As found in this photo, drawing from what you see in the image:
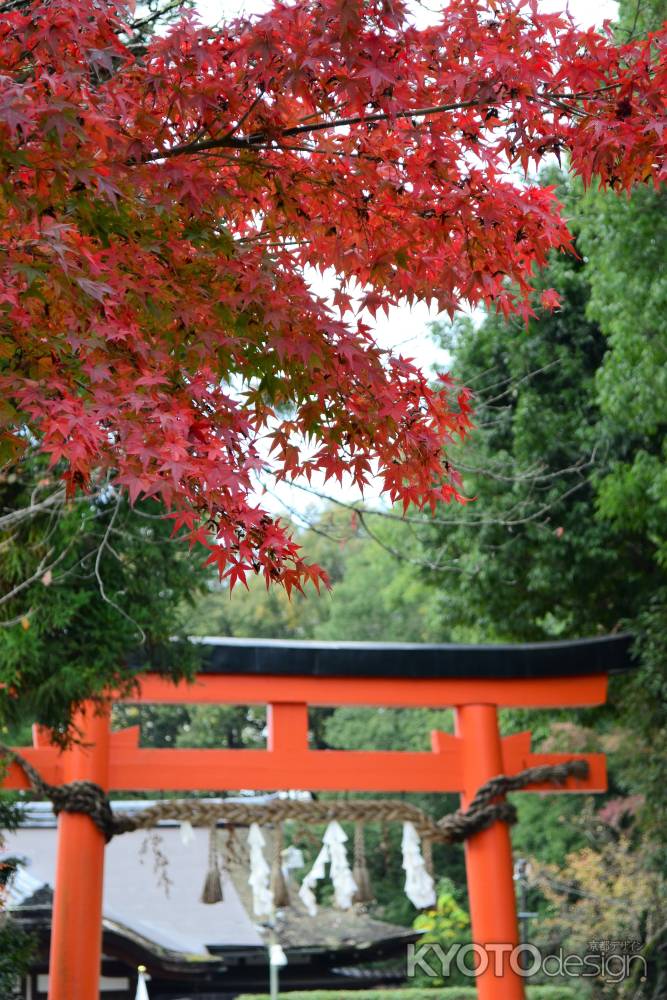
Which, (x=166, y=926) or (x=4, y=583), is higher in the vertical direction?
(x=4, y=583)

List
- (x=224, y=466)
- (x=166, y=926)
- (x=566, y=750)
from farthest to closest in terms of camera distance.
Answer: (x=566, y=750)
(x=166, y=926)
(x=224, y=466)

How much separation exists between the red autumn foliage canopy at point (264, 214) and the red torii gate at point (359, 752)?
4.32 meters

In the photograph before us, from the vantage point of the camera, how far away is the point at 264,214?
2.97 metres

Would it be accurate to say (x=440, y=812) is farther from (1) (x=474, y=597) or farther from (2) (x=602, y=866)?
(1) (x=474, y=597)

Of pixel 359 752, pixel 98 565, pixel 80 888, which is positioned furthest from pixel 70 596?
pixel 359 752

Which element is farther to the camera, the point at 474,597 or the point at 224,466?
the point at 474,597

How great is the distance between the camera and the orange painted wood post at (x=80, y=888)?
6371mm

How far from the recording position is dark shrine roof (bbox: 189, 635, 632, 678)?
24.3ft

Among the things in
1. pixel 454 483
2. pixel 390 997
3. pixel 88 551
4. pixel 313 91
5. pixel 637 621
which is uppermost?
pixel 637 621

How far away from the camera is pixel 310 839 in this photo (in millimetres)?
7168

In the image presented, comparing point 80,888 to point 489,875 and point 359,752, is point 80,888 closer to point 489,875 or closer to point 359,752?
point 359,752

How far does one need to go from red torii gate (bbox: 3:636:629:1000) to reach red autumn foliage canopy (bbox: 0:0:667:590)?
4.32 meters

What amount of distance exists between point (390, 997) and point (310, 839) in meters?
8.15

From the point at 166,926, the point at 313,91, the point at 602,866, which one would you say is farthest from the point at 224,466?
the point at 602,866
